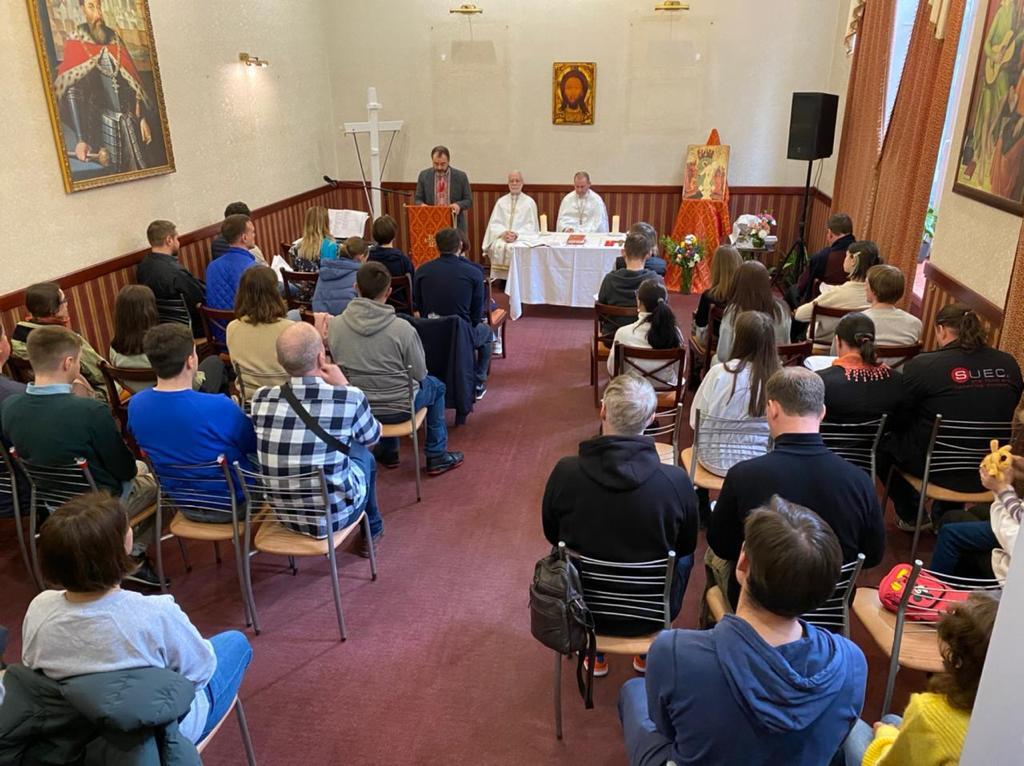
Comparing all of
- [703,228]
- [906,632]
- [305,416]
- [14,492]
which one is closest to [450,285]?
[305,416]

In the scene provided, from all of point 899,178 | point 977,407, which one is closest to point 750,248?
point 899,178

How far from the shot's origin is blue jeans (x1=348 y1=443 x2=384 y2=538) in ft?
10.8

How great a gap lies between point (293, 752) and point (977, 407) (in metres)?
2.97

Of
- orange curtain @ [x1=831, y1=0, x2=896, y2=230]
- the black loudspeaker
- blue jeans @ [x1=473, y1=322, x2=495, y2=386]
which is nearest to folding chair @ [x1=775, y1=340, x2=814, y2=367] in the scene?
blue jeans @ [x1=473, y1=322, x2=495, y2=386]

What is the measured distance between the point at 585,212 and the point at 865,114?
284cm

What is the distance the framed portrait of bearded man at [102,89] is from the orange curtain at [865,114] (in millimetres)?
5600

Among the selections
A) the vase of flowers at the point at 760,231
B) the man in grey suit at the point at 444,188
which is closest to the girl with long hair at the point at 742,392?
the vase of flowers at the point at 760,231

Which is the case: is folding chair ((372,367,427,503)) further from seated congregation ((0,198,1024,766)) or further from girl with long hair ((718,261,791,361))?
girl with long hair ((718,261,791,361))

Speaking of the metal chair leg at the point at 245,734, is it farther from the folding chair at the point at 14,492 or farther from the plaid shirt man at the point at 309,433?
the folding chair at the point at 14,492

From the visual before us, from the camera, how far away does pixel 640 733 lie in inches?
75.1

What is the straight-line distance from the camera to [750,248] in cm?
741

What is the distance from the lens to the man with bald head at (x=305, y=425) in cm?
289

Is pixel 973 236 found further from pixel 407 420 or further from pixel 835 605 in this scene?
pixel 407 420

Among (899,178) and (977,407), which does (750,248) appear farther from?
(977,407)
